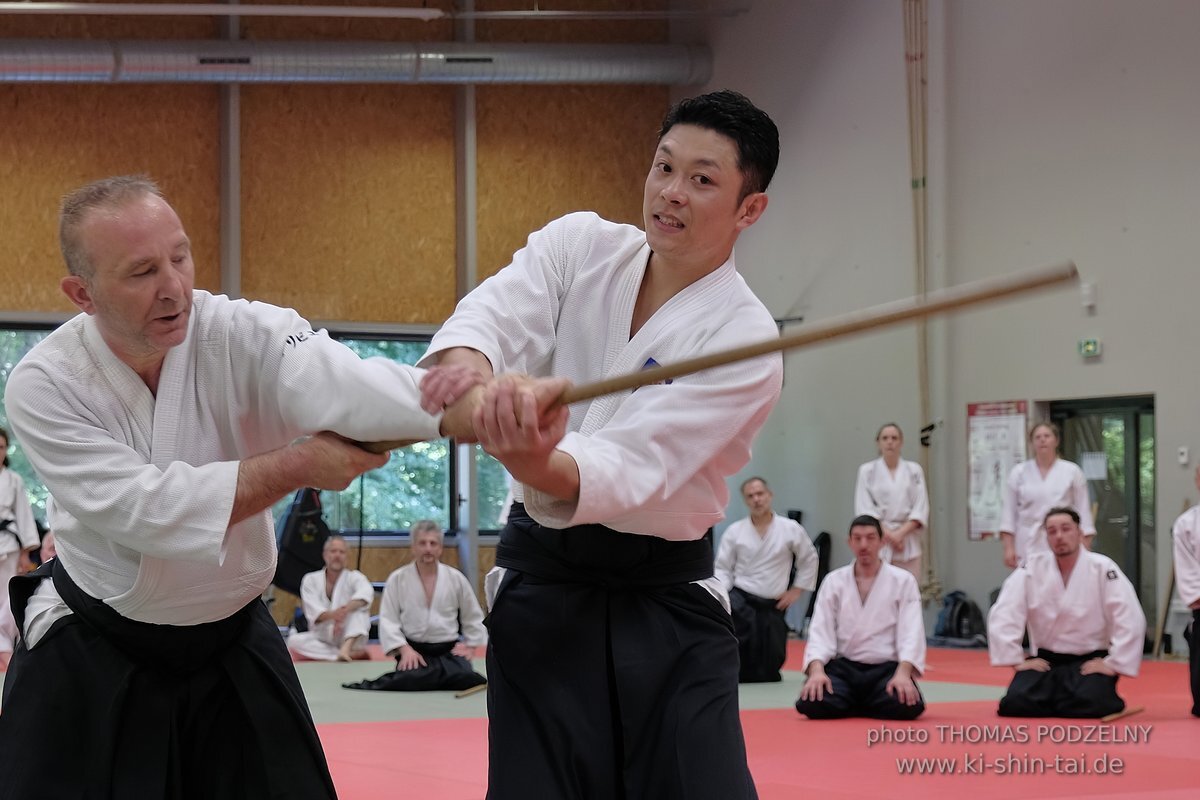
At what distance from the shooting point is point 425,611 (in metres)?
9.35

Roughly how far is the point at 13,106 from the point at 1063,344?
383 inches

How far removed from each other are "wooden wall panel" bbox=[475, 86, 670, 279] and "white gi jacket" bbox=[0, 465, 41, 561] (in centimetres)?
575

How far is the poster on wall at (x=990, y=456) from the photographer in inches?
445

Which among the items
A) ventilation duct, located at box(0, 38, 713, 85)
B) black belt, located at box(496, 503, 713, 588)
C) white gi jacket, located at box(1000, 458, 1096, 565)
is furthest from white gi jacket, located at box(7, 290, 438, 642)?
ventilation duct, located at box(0, 38, 713, 85)

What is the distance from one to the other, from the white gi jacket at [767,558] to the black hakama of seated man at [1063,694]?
2.72m

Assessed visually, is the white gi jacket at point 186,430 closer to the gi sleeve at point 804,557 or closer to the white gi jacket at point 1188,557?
the white gi jacket at point 1188,557

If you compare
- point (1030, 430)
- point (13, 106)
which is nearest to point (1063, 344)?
point (1030, 430)

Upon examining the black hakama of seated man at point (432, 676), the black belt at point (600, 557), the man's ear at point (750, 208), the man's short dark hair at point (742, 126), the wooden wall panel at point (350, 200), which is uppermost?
the wooden wall panel at point (350, 200)

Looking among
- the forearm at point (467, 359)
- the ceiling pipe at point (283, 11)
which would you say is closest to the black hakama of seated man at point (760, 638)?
the ceiling pipe at point (283, 11)

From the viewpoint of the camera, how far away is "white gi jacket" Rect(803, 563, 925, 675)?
7746mm

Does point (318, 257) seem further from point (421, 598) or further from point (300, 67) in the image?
point (421, 598)

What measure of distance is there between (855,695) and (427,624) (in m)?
3.06

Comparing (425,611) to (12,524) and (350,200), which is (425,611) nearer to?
(12,524)

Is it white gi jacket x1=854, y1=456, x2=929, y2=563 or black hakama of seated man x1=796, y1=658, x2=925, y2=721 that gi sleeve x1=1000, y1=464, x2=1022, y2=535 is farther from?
black hakama of seated man x1=796, y1=658, x2=925, y2=721
